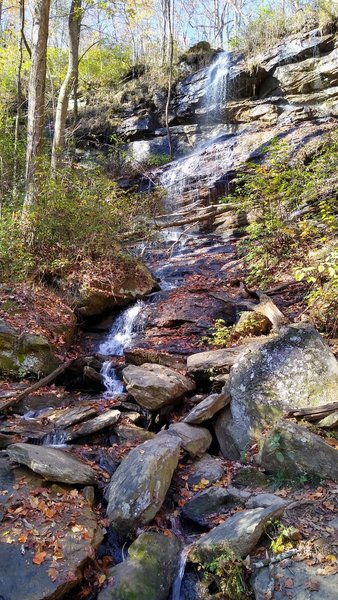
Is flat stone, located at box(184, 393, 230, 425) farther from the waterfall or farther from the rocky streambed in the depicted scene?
the waterfall

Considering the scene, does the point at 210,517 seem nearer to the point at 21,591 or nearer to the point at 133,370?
the point at 21,591

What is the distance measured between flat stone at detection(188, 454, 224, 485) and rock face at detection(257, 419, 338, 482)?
56 cm

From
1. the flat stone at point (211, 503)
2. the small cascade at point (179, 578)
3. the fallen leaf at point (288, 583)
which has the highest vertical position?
the fallen leaf at point (288, 583)

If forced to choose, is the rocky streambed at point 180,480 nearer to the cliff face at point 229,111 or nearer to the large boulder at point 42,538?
the large boulder at point 42,538

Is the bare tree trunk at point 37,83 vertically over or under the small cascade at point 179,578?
over

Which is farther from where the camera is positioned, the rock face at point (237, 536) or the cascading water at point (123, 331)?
the cascading water at point (123, 331)

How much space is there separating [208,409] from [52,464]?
1.98 m

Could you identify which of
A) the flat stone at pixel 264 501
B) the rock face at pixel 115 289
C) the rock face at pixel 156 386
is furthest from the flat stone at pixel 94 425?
the rock face at pixel 115 289

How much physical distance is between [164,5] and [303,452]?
29522 millimetres

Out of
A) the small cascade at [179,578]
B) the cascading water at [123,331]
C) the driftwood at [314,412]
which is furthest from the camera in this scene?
the cascading water at [123,331]

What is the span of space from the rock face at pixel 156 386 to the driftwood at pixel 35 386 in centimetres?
125

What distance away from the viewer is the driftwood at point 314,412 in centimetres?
454

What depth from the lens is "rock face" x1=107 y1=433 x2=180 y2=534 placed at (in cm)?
371

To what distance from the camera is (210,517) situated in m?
3.89
